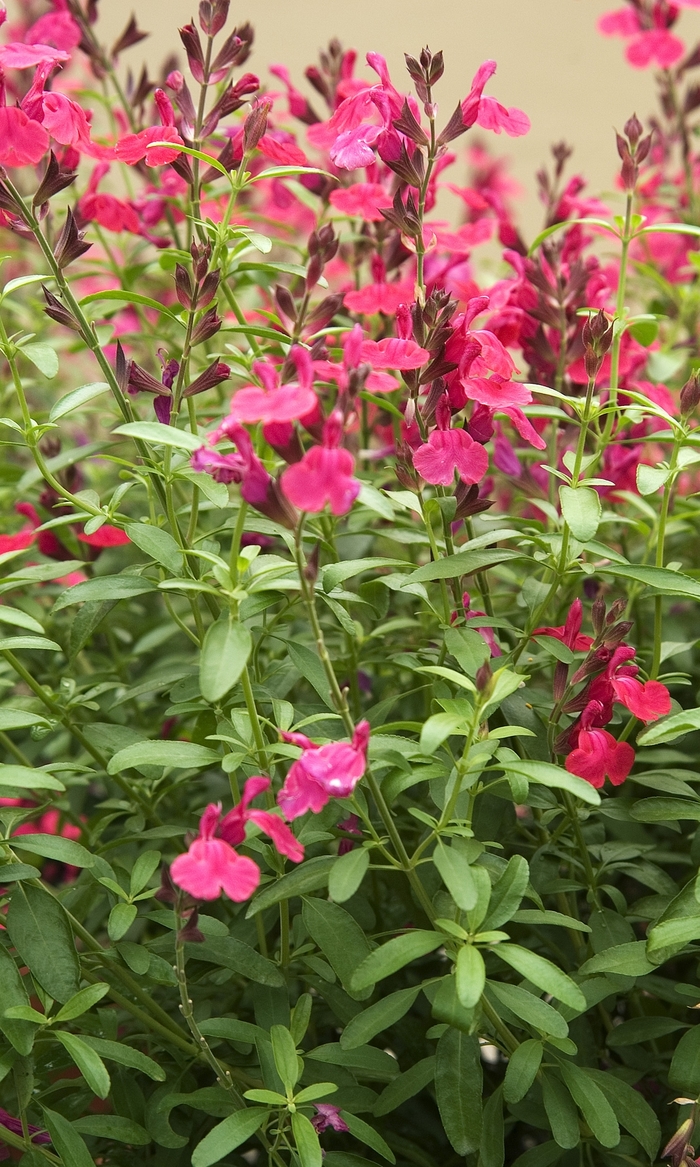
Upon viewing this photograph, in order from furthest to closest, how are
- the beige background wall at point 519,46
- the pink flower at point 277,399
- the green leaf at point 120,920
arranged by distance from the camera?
the beige background wall at point 519,46 → the green leaf at point 120,920 → the pink flower at point 277,399

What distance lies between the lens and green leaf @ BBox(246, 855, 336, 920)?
0.72 metres

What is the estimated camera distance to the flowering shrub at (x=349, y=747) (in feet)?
2.30

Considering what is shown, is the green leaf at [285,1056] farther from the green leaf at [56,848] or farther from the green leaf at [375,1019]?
the green leaf at [56,848]

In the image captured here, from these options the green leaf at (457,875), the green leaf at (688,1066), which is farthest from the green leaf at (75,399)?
the green leaf at (688,1066)

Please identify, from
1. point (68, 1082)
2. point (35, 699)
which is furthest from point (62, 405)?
point (68, 1082)

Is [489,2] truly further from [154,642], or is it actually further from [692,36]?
[154,642]

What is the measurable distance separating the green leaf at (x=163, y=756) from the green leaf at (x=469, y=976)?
0.21 metres

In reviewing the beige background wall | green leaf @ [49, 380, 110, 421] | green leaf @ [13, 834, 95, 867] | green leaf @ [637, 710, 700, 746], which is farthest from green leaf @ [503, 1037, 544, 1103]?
the beige background wall

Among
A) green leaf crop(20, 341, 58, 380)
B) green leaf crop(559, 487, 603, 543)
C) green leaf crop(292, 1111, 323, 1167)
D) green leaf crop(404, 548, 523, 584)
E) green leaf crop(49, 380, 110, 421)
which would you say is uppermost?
green leaf crop(20, 341, 58, 380)

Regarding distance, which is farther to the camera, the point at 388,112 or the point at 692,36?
the point at 692,36

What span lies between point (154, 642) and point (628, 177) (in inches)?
25.8

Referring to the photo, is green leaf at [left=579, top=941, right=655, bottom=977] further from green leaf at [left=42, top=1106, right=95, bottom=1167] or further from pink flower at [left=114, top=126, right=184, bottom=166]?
pink flower at [left=114, top=126, right=184, bottom=166]

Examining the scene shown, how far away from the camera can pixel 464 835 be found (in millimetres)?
718

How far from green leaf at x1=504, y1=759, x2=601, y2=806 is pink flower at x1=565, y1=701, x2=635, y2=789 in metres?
0.10
